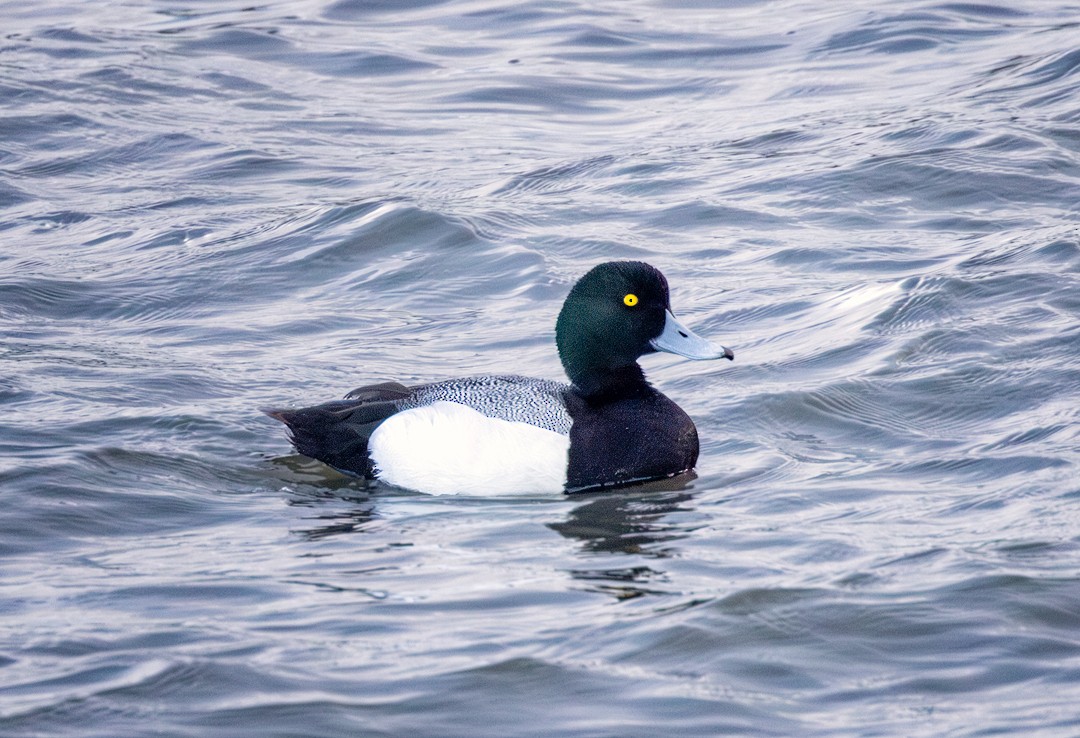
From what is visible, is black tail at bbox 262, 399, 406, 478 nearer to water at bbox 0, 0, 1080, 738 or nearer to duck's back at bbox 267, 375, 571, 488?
duck's back at bbox 267, 375, 571, 488

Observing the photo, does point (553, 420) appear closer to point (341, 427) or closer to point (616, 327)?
point (616, 327)

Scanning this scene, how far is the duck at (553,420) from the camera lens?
7.35 meters

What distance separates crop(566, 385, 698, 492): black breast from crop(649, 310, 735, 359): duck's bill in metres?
0.35

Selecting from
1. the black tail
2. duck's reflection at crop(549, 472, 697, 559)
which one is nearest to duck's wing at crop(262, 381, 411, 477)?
the black tail

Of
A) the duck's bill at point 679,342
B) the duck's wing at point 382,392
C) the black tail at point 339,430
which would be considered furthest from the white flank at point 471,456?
the duck's bill at point 679,342

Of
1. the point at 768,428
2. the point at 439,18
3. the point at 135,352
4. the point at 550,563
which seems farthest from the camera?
the point at 439,18

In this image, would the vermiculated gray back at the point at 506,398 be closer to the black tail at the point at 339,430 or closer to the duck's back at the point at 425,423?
the duck's back at the point at 425,423

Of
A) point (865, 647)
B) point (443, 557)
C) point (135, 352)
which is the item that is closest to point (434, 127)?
point (135, 352)

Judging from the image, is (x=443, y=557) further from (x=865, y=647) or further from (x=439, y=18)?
(x=439, y=18)

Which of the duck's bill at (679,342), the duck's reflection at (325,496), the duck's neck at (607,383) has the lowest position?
the duck's reflection at (325,496)

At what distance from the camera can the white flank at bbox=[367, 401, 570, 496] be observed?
730cm

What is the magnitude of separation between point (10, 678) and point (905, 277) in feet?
21.0

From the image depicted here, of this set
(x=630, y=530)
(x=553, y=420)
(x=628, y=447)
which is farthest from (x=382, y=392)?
(x=630, y=530)

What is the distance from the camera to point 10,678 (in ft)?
16.2
